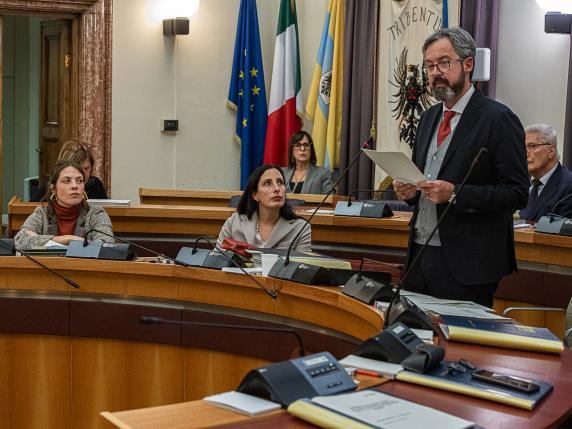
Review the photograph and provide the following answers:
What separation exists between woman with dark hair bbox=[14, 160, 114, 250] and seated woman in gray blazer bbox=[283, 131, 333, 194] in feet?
8.80

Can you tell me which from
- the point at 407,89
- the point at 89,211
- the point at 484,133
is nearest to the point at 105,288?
the point at 89,211

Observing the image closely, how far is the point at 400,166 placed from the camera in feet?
10.2

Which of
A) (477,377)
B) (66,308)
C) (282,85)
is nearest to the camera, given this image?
(477,377)

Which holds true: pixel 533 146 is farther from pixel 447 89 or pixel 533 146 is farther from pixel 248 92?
pixel 248 92

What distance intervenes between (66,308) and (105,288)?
0.17 m

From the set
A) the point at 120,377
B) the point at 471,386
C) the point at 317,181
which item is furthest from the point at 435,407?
the point at 317,181

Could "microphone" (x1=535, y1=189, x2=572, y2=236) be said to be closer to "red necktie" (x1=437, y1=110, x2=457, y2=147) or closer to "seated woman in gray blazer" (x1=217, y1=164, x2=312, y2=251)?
"seated woman in gray blazer" (x1=217, y1=164, x2=312, y2=251)

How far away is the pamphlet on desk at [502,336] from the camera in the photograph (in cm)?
253

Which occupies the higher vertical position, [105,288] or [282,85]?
[282,85]

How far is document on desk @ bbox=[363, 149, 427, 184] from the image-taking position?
A: 308cm

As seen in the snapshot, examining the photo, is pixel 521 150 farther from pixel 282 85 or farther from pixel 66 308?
pixel 282 85

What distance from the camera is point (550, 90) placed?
21.1 feet

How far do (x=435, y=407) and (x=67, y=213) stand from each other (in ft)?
11.5

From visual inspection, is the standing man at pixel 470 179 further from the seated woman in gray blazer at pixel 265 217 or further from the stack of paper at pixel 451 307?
the seated woman in gray blazer at pixel 265 217
